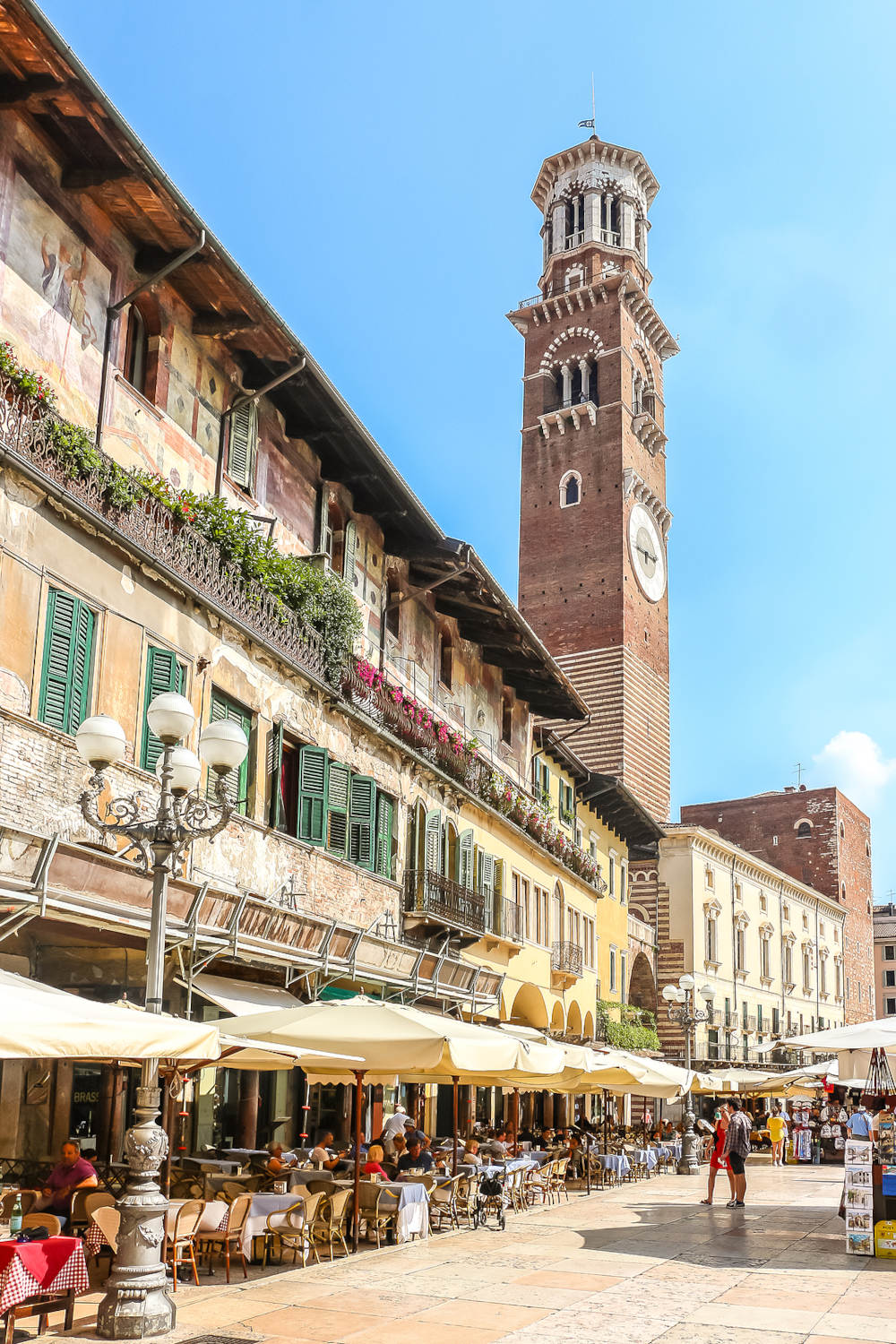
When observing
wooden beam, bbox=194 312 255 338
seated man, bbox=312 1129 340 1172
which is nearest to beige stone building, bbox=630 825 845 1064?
seated man, bbox=312 1129 340 1172

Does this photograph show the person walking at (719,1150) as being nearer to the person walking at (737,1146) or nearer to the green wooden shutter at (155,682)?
the person walking at (737,1146)

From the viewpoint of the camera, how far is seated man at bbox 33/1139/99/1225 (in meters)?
10.9

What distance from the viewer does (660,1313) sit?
9.98 meters

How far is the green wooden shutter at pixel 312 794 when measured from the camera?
59.4ft

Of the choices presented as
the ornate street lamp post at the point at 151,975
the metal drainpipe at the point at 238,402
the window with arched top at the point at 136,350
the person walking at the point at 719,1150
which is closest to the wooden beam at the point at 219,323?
the metal drainpipe at the point at 238,402

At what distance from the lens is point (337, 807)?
19.1 m

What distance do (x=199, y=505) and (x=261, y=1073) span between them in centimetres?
873

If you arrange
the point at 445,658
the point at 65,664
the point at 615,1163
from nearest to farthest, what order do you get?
the point at 65,664
the point at 615,1163
the point at 445,658

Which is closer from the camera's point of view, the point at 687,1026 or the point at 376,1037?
the point at 376,1037

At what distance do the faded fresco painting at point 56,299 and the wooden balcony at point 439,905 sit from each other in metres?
10.5

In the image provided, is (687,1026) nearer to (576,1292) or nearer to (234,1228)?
(576,1292)

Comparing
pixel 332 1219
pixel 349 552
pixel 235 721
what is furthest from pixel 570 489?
pixel 332 1219

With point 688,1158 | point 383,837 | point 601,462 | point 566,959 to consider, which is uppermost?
point 601,462

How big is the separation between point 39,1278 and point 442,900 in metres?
15.1
